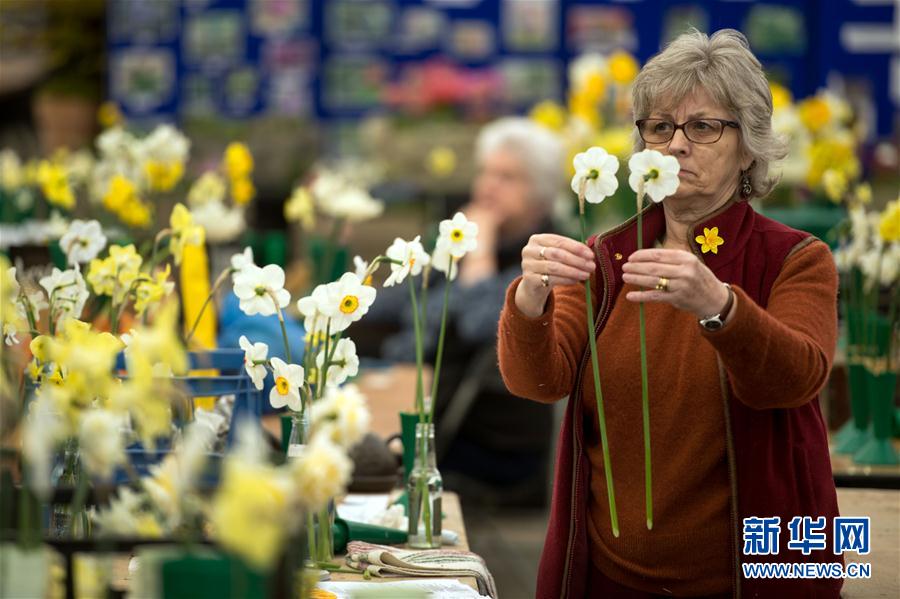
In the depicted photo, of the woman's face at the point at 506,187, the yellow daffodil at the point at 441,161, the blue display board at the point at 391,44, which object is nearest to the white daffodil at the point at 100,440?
the woman's face at the point at 506,187

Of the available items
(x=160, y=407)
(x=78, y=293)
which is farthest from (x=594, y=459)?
(x=160, y=407)

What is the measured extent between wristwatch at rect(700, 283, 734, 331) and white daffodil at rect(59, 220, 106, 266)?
1097mm

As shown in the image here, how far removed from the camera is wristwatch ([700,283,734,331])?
65.4 inches

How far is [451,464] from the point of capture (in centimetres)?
456

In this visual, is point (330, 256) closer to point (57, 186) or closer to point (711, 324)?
point (57, 186)

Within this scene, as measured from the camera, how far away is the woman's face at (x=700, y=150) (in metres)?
1.87

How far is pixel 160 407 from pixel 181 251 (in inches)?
50.3

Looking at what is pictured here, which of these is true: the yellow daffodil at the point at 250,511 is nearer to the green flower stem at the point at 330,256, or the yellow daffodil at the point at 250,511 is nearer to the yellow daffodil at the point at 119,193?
the yellow daffodil at the point at 119,193

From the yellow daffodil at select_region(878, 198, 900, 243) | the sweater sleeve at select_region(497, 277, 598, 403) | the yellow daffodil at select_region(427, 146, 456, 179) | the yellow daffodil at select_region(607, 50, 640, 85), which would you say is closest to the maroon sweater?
the sweater sleeve at select_region(497, 277, 598, 403)

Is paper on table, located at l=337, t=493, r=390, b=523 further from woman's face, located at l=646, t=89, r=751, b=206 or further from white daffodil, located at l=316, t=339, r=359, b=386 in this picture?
woman's face, located at l=646, t=89, r=751, b=206

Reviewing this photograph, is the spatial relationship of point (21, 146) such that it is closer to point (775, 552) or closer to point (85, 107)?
point (85, 107)

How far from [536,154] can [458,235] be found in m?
2.80

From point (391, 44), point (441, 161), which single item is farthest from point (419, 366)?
point (391, 44)

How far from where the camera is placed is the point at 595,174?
5.74ft
